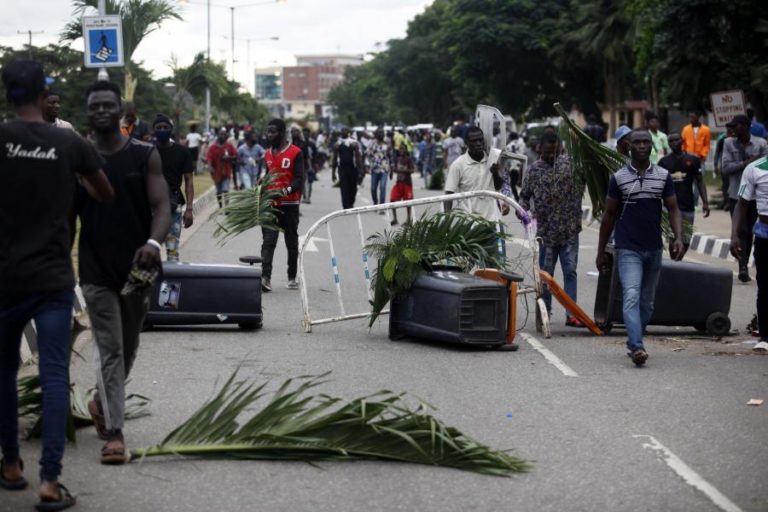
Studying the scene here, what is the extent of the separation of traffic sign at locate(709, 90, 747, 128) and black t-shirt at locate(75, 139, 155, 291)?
17.7 meters

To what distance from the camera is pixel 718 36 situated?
95.5ft

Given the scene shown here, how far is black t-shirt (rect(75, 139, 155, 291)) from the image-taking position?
655 cm

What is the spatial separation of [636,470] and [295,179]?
27.6 ft

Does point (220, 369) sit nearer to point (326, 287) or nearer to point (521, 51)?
point (326, 287)

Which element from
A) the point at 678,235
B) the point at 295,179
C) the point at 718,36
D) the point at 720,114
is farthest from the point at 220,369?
the point at 718,36

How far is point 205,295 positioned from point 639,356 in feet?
12.0

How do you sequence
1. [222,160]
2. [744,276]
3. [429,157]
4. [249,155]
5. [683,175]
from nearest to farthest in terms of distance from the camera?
[744,276]
[683,175]
[249,155]
[222,160]
[429,157]

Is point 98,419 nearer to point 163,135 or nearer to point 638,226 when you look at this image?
point 638,226

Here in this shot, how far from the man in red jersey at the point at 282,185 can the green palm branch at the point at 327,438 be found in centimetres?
767

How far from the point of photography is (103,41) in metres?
18.1

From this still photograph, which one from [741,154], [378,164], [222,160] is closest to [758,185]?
[741,154]

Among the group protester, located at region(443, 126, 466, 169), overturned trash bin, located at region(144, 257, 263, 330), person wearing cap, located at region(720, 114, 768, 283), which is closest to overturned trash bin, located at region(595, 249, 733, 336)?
overturned trash bin, located at region(144, 257, 263, 330)

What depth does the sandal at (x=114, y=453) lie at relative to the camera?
21.3ft

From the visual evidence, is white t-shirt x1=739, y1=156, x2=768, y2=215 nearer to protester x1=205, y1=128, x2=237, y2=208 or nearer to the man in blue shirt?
the man in blue shirt
